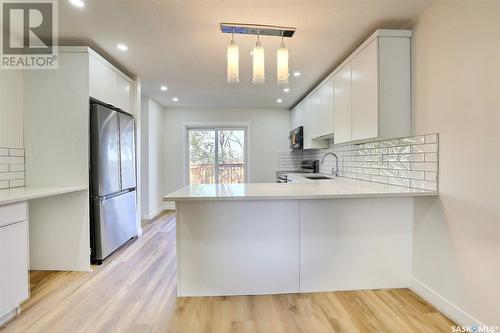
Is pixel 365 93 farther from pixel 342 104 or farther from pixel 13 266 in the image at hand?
pixel 13 266

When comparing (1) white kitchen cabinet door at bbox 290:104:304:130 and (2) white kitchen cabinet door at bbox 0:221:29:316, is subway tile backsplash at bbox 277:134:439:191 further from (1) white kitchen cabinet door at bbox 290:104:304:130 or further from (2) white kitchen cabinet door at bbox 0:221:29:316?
(2) white kitchen cabinet door at bbox 0:221:29:316

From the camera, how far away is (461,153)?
175cm

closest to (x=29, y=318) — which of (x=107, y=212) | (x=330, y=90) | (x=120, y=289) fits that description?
(x=120, y=289)

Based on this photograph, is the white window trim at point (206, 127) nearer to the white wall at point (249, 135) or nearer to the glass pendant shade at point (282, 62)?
the white wall at point (249, 135)

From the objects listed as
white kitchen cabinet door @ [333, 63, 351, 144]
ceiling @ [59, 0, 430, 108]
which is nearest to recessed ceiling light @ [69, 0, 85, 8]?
ceiling @ [59, 0, 430, 108]

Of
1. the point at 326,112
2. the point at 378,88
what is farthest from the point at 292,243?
the point at 326,112

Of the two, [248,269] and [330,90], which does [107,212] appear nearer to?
[248,269]

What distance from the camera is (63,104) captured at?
2.65 metres

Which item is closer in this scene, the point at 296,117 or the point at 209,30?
the point at 209,30

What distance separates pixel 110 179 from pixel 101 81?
109 centimetres

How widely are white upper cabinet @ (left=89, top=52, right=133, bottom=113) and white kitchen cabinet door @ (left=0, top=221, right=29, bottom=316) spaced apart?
1478mm

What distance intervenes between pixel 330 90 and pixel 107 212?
302 centimetres

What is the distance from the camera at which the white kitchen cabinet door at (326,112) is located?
3.28 m

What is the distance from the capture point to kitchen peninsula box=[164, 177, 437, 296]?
213cm
